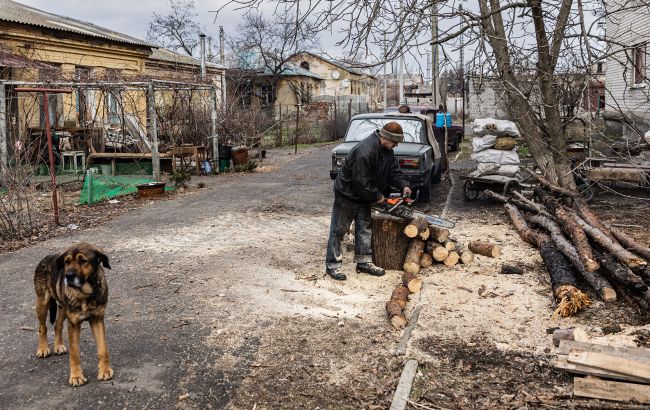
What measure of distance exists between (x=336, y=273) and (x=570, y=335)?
9.36 ft

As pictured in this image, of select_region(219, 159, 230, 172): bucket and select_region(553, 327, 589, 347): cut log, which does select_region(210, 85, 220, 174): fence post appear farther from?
select_region(553, 327, 589, 347): cut log

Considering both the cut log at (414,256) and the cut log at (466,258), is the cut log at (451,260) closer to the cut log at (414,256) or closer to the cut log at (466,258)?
the cut log at (466,258)

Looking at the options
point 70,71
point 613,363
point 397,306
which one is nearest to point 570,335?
point 613,363

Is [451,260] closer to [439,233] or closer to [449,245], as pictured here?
[449,245]

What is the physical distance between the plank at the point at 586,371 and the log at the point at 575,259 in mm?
1805

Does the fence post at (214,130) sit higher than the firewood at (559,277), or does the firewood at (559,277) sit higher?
the fence post at (214,130)

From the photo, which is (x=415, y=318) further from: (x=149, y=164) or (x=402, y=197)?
(x=149, y=164)

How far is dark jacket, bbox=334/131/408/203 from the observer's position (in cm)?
684

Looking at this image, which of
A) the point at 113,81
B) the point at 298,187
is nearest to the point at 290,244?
the point at 298,187

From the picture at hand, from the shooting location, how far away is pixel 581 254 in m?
6.75

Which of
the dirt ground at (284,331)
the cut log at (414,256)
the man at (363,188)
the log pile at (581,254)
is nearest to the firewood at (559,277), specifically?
the log pile at (581,254)

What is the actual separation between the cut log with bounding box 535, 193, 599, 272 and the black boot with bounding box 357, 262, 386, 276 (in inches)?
88.1

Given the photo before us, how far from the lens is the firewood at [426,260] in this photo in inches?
295

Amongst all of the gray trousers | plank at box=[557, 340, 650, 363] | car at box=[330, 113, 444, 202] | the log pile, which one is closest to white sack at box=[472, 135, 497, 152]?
car at box=[330, 113, 444, 202]
